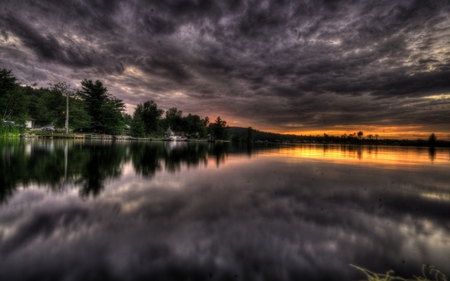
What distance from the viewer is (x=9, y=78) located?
132 ft

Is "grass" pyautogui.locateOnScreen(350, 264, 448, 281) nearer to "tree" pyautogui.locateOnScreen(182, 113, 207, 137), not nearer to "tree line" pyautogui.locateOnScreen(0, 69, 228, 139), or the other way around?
"tree line" pyautogui.locateOnScreen(0, 69, 228, 139)

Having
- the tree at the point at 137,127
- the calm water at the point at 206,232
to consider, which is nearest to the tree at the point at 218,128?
the tree at the point at 137,127

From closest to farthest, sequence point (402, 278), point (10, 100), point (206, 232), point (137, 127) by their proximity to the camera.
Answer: point (402, 278) < point (206, 232) < point (10, 100) < point (137, 127)

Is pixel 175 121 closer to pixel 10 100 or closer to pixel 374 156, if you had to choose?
pixel 10 100

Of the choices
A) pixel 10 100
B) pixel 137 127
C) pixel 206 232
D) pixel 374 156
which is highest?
pixel 10 100

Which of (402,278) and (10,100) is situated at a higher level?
(10,100)

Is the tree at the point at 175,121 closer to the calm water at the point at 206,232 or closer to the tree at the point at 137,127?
the tree at the point at 137,127

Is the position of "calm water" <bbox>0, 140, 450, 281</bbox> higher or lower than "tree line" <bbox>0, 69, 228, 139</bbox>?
lower

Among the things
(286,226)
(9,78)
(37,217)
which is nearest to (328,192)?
(286,226)

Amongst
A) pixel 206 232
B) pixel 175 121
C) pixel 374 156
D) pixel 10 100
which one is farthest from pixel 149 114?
pixel 206 232

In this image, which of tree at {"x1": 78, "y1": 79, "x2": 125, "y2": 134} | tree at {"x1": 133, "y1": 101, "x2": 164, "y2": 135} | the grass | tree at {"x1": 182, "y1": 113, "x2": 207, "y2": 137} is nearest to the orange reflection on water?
the grass

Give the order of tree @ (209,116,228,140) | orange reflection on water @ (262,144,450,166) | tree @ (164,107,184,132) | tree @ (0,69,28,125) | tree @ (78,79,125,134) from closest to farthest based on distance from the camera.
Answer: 1. orange reflection on water @ (262,144,450,166)
2. tree @ (0,69,28,125)
3. tree @ (78,79,125,134)
4. tree @ (164,107,184,132)
5. tree @ (209,116,228,140)

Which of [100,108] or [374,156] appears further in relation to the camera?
[100,108]

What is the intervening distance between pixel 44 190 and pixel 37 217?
2630 mm
